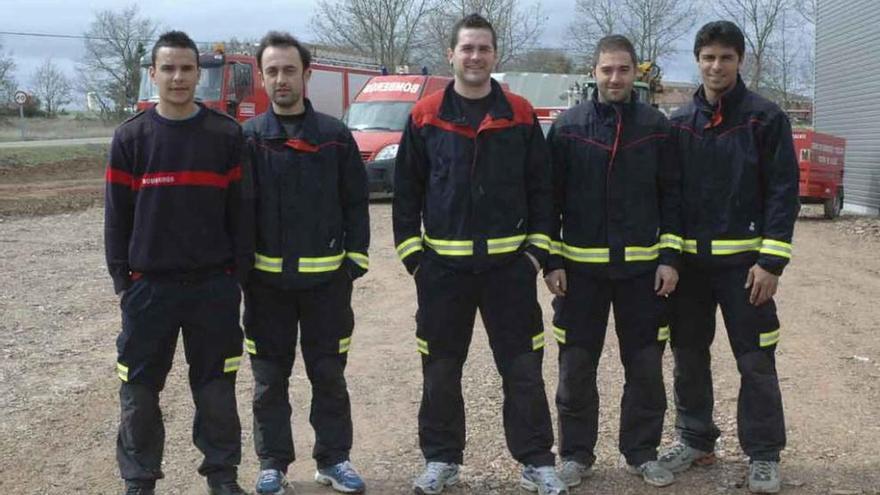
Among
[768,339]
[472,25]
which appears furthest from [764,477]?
[472,25]

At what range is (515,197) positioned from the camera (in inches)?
165

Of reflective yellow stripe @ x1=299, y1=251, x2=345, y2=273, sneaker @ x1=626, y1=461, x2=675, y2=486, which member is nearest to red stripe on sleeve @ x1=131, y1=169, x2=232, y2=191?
reflective yellow stripe @ x1=299, y1=251, x2=345, y2=273

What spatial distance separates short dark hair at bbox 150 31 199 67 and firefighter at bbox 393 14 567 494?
3.50 feet

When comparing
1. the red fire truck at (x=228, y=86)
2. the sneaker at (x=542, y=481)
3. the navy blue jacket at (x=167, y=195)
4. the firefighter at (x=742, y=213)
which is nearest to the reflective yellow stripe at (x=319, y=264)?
the navy blue jacket at (x=167, y=195)

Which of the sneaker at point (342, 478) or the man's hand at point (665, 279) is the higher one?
the man's hand at point (665, 279)

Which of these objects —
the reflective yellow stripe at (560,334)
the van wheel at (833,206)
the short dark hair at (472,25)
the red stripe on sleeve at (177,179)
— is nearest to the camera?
the red stripe on sleeve at (177,179)

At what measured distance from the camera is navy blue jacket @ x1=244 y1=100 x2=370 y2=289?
4.12 m

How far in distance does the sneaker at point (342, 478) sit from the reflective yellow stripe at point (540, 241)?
1412mm

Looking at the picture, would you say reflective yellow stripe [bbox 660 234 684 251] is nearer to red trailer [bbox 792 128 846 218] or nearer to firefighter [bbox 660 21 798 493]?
firefighter [bbox 660 21 798 493]

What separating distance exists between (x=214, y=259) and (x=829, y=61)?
772 inches

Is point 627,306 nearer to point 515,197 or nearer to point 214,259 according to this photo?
point 515,197

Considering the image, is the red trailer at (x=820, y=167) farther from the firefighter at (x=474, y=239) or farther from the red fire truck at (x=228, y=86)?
the firefighter at (x=474, y=239)

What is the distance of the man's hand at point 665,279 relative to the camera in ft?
13.9

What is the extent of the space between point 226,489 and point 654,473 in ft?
6.77
